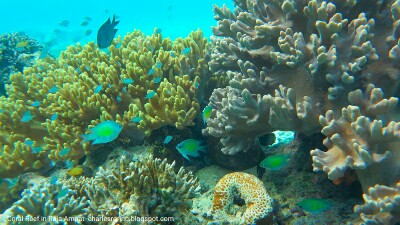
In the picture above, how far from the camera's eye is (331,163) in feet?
8.47

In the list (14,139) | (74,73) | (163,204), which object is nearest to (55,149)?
(14,139)

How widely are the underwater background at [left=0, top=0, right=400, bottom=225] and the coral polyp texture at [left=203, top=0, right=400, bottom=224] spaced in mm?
15

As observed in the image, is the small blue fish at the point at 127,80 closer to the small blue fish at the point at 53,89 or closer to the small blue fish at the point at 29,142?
the small blue fish at the point at 53,89

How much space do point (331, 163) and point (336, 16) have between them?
162cm

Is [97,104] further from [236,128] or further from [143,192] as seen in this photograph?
[236,128]

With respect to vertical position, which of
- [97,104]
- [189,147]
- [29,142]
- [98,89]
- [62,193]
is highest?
[98,89]

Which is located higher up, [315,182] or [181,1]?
[181,1]

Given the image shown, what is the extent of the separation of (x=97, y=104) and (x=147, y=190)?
2.28 m

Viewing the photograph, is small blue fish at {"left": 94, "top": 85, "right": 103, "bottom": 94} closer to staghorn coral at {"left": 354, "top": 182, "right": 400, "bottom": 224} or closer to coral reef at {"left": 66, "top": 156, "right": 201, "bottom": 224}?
coral reef at {"left": 66, "top": 156, "right": 201, "bottom": 224}

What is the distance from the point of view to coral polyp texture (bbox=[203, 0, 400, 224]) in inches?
99.2

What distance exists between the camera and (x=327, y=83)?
313 cm

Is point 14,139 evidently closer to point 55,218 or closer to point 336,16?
point 55,218

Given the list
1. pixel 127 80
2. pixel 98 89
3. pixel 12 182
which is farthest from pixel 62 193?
pixel 12 182

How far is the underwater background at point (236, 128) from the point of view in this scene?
2703mm
